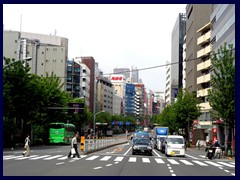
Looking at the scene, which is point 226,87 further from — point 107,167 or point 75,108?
point 75,108

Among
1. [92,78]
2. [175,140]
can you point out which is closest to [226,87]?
[175,140]

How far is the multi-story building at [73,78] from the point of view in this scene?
11431 centimetres

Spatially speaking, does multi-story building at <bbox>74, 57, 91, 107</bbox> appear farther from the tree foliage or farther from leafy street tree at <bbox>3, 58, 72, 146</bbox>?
the tree foliage

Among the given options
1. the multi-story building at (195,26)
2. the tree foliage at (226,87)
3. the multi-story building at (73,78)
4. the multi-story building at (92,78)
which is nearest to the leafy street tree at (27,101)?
the tree foliage at (226,87)

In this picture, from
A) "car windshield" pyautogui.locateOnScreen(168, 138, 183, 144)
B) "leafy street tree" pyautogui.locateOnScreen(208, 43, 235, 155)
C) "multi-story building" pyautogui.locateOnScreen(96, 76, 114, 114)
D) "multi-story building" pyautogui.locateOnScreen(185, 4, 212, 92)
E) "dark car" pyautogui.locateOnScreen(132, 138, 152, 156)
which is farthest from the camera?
"multi-story building" pyautogui.locateOnScreen(96, 76, 114, 114)

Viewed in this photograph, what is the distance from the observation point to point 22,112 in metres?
49.2

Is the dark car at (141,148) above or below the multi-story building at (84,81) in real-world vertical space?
below

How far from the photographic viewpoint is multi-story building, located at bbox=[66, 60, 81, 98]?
114312 millimetres

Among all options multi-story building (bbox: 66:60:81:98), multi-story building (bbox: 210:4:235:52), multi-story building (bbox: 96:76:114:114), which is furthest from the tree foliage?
multi-story building (bbox: 96:76:114:114)

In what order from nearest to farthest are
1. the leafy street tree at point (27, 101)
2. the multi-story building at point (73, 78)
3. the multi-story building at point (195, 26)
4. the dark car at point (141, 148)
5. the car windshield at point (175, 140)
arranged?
the dark car at point (141, 148) < the car windshield at point (175, 140) < the leafy street tree at point (27, 101) < the multi-story building at point (195, 26) < the multi-story building at point (73, 78)

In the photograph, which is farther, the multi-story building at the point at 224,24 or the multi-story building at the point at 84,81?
the multi-story building at the point at 84,81

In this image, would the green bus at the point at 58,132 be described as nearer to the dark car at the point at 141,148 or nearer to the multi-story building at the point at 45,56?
the dark car at the point at 141,148
